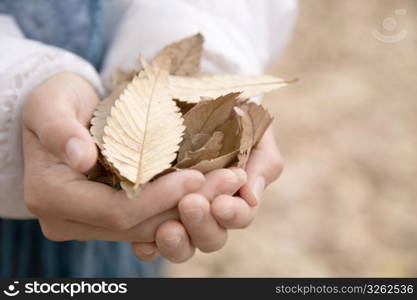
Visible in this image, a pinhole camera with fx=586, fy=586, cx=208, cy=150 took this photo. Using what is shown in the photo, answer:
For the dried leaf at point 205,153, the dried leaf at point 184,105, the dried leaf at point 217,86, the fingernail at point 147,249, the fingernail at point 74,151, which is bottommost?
the fingernail at point 147,249

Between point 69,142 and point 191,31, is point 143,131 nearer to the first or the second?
point 69,142

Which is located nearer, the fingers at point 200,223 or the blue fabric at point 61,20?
the fingers at point 200,223

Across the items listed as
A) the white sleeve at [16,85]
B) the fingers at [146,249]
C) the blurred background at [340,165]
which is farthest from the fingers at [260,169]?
the blurred background at [340,165]

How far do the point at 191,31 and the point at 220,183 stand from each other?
0.30 metres

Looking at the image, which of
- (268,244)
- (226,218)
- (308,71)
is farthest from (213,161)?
(308,71)

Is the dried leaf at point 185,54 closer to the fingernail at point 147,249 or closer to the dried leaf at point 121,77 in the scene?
the dried leaf at point 121,77

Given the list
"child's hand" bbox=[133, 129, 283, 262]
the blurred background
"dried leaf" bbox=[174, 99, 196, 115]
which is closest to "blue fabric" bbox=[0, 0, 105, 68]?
"dried leaf" bbox=[174, 99, 196, 115]

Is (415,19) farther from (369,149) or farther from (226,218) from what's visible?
(226,218)

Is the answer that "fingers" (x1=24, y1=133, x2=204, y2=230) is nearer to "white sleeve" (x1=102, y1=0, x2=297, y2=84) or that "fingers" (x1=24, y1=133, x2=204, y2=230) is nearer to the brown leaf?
the brown leaf

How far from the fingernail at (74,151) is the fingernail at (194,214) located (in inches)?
4.2

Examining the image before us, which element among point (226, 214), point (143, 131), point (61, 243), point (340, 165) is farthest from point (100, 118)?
point (340, 165)

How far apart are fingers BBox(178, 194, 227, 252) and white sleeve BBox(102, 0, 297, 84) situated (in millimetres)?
280

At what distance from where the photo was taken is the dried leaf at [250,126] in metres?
0.56

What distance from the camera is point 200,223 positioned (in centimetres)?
54
